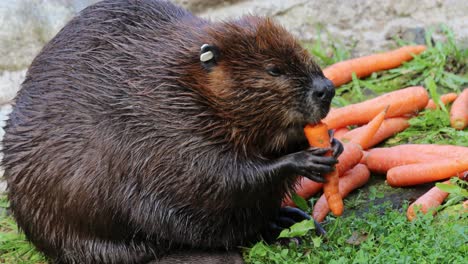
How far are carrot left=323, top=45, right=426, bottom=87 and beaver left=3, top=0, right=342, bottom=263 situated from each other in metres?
1.90

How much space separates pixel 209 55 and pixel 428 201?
1.40 metres

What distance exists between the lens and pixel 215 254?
14.1ft

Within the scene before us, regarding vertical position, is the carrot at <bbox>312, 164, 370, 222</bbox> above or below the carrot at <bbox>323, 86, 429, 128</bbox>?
below

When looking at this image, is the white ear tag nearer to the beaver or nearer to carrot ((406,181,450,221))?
the beaver

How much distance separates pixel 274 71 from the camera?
13.3ft

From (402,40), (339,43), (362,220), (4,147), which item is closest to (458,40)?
(402,40)

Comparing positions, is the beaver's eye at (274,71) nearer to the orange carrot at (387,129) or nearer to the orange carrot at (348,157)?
the orange carrot at (348,157)

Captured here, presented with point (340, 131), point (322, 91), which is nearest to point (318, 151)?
point (322, 91)

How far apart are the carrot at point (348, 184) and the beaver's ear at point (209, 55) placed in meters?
1.09

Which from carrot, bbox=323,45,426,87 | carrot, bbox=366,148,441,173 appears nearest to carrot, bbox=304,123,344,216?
carrot, bbox=366,148,441,173

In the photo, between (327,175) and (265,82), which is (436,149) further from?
(265,82)

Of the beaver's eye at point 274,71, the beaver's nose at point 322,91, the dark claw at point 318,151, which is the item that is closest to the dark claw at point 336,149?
the dark claw at point 318,151

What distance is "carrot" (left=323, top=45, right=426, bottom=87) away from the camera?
20.0ft

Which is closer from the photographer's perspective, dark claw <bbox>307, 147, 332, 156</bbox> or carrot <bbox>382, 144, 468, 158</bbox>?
dark claw <bbox>307, 147, 332, 156</bbox>
